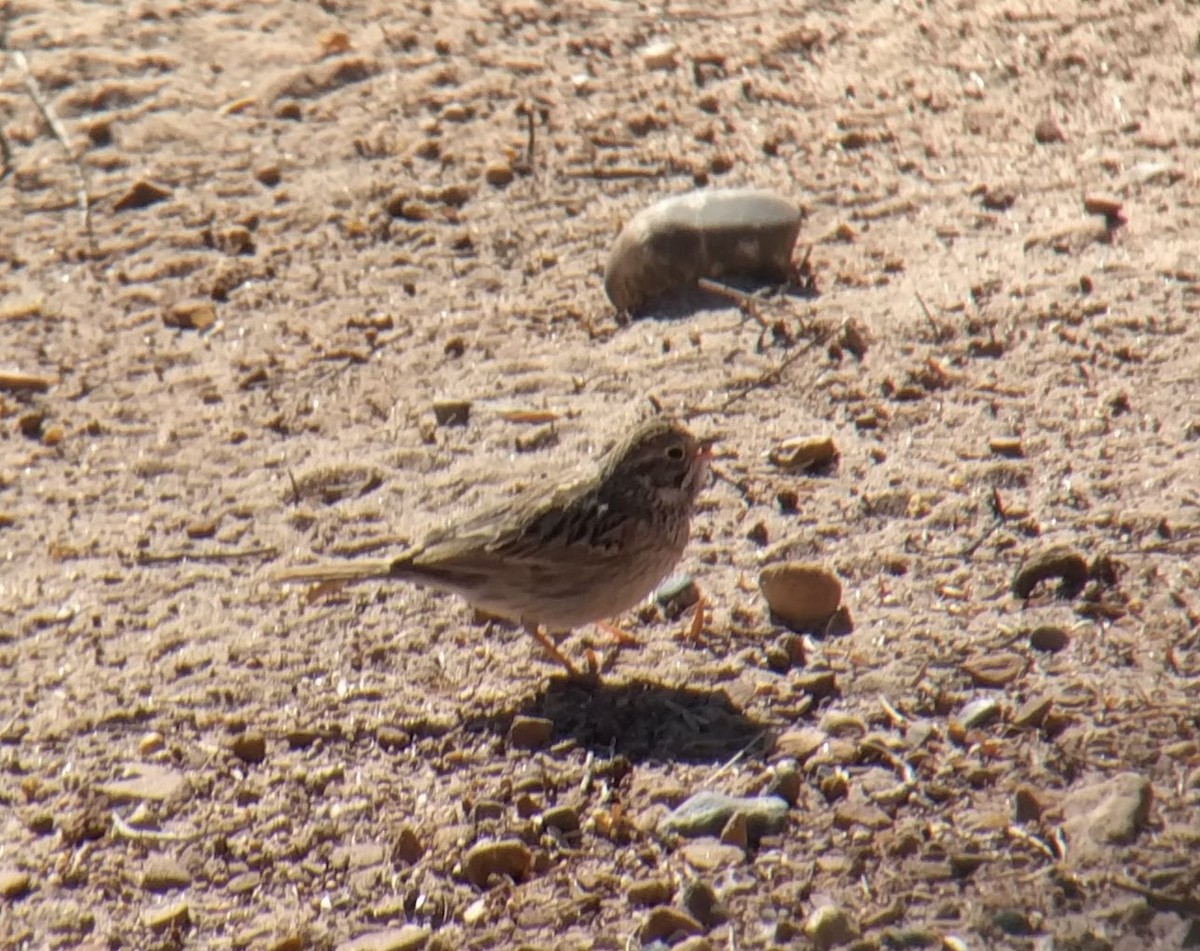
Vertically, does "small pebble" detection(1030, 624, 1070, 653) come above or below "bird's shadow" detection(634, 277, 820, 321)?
above

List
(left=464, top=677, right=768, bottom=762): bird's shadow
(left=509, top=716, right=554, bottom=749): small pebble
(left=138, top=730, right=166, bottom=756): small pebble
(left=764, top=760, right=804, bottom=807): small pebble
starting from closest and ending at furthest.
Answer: (left=764, top=760, right=804, bottom=807): small pebble
(left=464, top=677, right=768, bottom=762): bird's shadow
(left=509, top=716, right=554, bottom=749): small pebble
(left=138, top=730, right=166, bottom=756): small pebble

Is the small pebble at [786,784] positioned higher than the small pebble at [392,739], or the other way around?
the small pebble at [786,784]

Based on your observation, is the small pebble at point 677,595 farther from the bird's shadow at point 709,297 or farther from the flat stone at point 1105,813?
the bird's shadow at point 709,297

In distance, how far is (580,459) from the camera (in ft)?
20.5

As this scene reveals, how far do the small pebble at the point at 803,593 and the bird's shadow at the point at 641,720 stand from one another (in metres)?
0.38

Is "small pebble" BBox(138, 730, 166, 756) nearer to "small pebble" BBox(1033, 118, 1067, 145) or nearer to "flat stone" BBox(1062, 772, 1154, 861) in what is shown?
"flat stone" BBox(1062, 772, 1154, 861)

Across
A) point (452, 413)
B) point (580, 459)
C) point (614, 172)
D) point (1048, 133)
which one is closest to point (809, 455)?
point (580, 459)

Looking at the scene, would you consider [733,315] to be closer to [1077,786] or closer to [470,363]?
[470,363]

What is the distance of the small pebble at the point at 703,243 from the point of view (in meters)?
6.93

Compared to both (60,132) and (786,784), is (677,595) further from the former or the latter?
(60,132)

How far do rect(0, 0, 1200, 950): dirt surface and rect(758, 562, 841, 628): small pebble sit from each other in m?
0.06

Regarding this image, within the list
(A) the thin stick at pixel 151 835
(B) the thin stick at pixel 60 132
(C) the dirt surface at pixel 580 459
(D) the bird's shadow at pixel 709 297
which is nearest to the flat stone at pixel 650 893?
(C) the dirt surface at pixel 580 459

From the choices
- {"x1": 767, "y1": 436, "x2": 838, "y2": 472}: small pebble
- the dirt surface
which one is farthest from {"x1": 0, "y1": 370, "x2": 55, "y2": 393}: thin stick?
{"x1": 767, "y1": 436, "x2": 838, "y2": 472}: small pebble

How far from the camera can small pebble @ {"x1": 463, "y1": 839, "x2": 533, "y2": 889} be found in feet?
14.6
